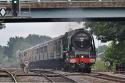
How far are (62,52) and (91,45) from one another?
8.47ft

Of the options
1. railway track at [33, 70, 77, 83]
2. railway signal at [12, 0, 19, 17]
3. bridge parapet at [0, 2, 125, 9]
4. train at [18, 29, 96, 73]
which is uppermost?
bridge parapet at [0, 2, 125, 9]

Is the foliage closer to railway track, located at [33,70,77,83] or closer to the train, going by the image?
the train

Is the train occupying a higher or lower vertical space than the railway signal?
lower

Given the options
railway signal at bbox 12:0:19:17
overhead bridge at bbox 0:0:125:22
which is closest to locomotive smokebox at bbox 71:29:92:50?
overhead bridge at bbox 0:0:125:22

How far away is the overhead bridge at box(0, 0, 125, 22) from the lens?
32031 mm

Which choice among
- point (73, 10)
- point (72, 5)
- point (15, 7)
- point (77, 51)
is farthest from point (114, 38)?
point (15, 7)

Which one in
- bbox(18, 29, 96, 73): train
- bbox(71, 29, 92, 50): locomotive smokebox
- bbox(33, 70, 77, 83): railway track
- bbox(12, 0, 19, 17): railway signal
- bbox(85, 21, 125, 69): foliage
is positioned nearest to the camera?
bbox(33, 70, 77, 83): railway track

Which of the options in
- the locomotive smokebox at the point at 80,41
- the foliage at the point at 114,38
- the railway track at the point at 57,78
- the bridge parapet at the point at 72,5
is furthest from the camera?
the foliage at the point at 114,38

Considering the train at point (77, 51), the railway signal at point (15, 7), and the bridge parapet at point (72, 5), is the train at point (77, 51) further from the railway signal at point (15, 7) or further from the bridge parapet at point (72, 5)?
the railway signal at point (15, 7)

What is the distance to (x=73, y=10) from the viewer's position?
3250cm

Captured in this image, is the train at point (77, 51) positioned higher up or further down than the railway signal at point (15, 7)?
further down

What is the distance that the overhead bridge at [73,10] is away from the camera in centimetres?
3203

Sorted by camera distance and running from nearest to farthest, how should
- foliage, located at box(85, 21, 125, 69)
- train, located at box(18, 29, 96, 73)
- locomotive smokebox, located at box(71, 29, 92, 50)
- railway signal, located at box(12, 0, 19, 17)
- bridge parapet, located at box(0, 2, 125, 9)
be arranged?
railway signal, located at box(12, 0, 19, 17) < bridge parapet, located at box(0, 2, 125, 9) < train, located at box(18, 29, 96, 73) < locomotive smokebox, located at box(71, 29, 92, 50) < foliage, located at box(85, 21, 125, 69)

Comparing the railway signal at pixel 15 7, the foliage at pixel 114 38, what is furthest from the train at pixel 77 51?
the foliage at pixel 114 38
